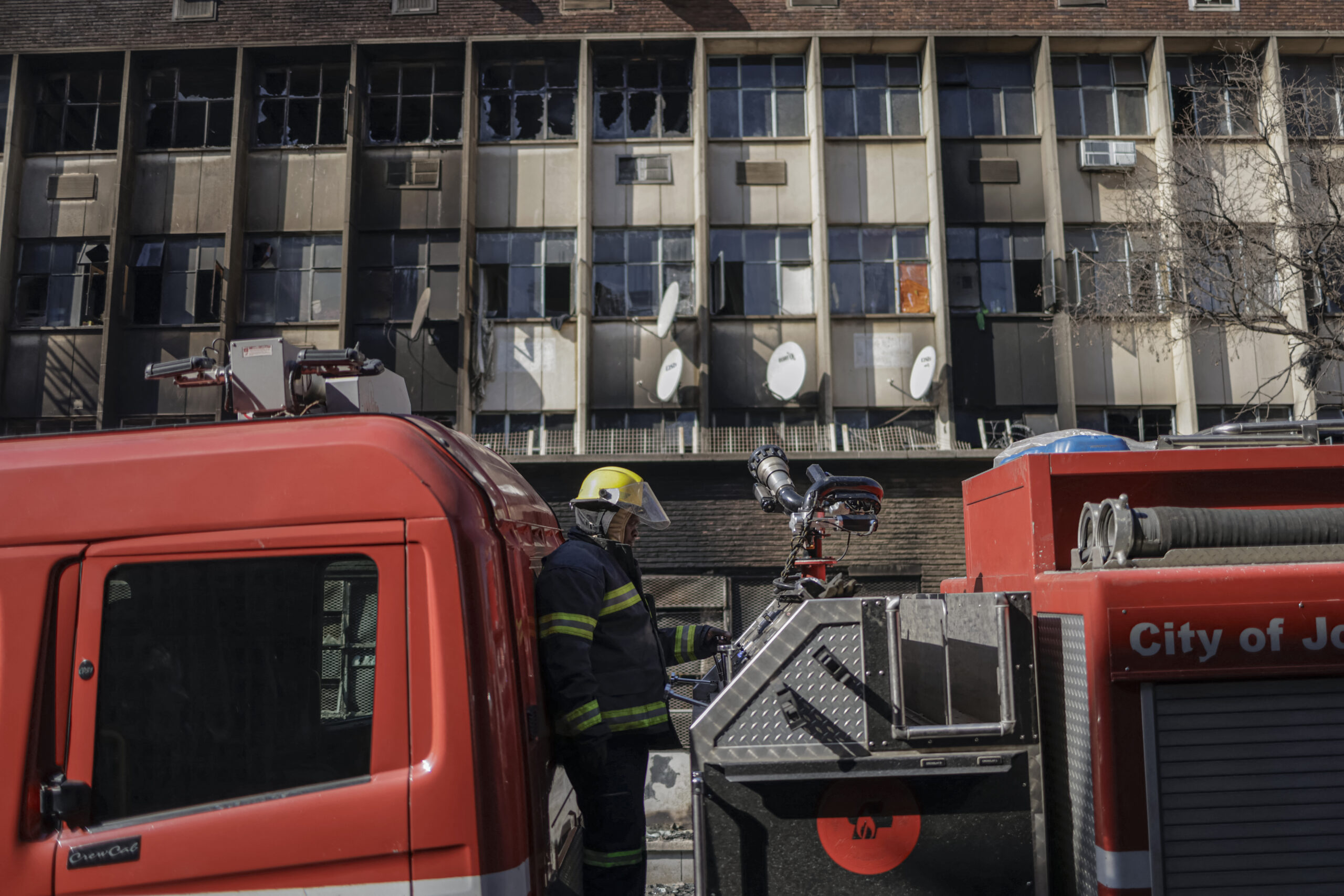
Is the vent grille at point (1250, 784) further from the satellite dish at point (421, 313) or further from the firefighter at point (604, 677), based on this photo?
the satellite dish at point (421, 313)

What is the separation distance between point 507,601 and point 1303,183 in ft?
59.2

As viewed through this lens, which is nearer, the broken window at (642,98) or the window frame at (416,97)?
the window frame at (416,97)

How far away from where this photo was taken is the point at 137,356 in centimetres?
1680

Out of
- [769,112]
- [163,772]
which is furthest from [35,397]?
[163,772]

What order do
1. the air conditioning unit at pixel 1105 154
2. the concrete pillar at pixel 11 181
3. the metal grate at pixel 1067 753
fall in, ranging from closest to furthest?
1. the metal grate at pixel 1067 753
2. the concrete pillar at pixel 11 181
3. the air conditioning unit at pixel 1105 154

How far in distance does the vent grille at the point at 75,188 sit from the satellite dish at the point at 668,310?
35.4ft

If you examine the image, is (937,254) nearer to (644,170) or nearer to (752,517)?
(644,170)

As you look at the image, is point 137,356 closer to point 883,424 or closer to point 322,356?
point 883,424

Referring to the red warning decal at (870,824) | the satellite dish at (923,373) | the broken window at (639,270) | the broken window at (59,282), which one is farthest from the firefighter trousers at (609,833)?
the broken window at (59,282)

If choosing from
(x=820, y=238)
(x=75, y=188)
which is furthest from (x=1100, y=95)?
(x=75, y=188)

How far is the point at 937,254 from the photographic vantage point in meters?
16.7

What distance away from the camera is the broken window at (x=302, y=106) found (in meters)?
17.4

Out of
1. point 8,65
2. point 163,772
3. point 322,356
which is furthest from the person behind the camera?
point 8,65

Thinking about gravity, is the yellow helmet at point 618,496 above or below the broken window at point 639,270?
below
